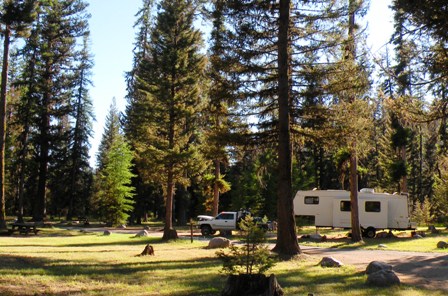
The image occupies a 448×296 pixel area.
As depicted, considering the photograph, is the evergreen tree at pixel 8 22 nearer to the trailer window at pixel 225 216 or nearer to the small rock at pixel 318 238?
the trailer window at pixel 225 216

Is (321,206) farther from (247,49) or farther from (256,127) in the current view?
(247,49)

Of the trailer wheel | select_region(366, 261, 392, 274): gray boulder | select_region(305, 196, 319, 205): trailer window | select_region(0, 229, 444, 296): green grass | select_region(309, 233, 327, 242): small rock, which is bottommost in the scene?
select_region(309, 233, 327, 242): small rock

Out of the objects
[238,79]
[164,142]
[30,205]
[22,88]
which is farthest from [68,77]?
[238,79]

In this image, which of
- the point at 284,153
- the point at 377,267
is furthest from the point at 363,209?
the point at 377,267

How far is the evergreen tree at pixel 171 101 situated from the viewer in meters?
23.8

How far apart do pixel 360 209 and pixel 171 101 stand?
13.0 m

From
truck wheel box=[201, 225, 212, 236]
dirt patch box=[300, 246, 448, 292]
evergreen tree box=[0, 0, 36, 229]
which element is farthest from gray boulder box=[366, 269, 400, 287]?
evergreen tree box=[0, 0, 36, 229]

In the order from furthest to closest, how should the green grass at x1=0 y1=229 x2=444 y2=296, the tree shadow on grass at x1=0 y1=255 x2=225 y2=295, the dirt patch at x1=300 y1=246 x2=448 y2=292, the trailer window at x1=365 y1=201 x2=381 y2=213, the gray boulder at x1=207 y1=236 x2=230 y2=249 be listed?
1. the trailer window at x1=365 y1=201 x2=381 y2=213
2. the gray boulder at x1=207 y1=236 x2=230 y2=249
3. the dirt patch at x1=300 y1=246 x2=448 y2=292
4. the tree shadow on grass at x1=0 y1=255 x2=225 y2=295
5. the green grass at x1=0 y1=229 x2=444 y2=296

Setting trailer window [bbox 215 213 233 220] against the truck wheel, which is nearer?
trailer window [bbox 215 213 233 220]

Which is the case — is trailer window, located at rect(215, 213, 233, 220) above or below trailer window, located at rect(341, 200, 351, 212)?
below

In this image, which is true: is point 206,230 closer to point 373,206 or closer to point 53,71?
point 373,206

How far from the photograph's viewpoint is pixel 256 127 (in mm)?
16969

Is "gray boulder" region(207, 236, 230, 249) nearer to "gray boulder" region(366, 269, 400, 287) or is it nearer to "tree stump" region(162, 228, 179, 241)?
"tree stump" region(162, 228, 179, 241)

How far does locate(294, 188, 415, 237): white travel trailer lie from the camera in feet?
87.7
